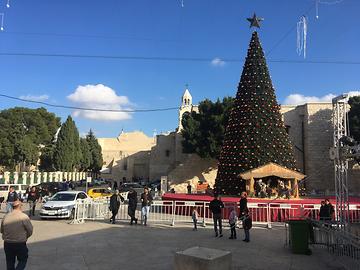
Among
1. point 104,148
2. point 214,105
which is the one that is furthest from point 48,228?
point 104,148

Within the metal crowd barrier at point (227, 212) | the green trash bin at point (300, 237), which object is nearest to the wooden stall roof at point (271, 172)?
the metal crowd barrier at point (227, 212)

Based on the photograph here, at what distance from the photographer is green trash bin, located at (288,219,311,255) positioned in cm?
927

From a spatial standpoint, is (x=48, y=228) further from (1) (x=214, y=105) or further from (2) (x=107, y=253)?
(1) (x=214, y=105)

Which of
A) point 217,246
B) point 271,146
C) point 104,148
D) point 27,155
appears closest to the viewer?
point 217,246

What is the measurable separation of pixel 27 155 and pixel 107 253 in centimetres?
4043

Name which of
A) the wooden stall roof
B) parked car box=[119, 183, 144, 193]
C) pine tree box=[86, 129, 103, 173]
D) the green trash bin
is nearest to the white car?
Answer: the wooden stall roof

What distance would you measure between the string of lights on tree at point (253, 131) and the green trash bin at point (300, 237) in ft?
27.7

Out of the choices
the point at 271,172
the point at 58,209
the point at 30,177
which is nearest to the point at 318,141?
the point at 271,172

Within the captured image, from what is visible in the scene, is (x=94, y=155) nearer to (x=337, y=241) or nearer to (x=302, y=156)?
(x=302, y=156)

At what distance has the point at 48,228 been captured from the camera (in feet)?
43.2

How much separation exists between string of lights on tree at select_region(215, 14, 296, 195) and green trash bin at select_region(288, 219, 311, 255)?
8.45 metres

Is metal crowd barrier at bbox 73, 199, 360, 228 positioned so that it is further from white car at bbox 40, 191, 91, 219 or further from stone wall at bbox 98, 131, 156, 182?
stone wall at bbox 98, 131, 156, 182

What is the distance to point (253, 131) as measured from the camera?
18422 mm

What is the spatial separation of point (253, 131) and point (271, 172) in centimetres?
248
